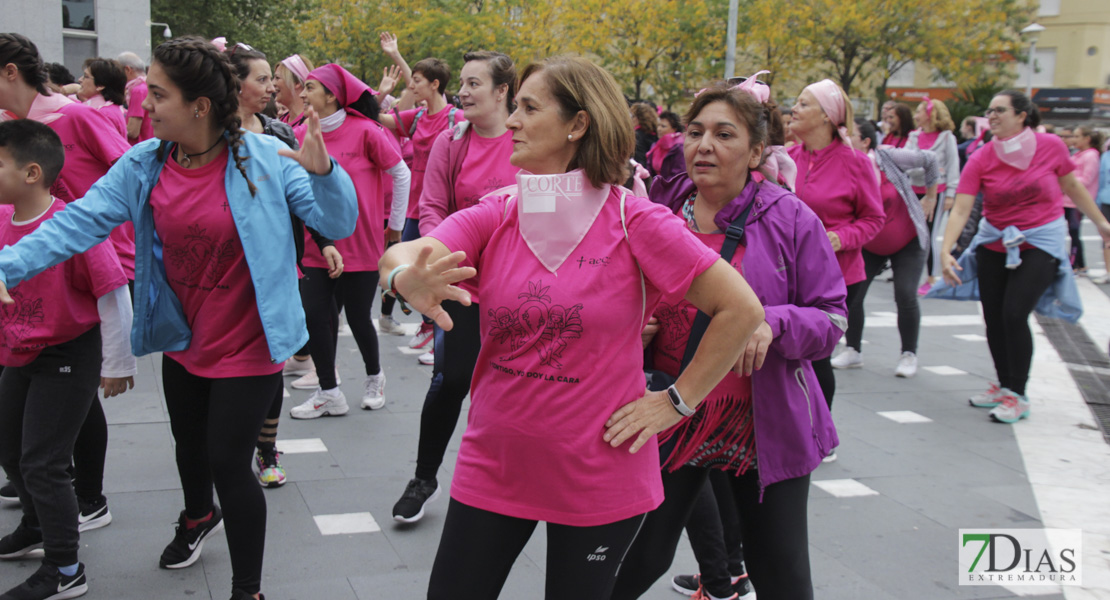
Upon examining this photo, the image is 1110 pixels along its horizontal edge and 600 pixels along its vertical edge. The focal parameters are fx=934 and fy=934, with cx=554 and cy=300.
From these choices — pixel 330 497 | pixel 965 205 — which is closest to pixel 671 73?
pixel 965 205

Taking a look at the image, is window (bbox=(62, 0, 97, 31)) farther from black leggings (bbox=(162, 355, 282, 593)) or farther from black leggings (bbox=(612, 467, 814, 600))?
black leggings (bbox=(612, 467, 814, 600))

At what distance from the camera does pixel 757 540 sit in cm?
281

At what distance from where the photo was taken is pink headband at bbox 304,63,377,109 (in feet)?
17.8

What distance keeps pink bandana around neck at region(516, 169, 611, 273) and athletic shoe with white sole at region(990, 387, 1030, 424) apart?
5.13 meters

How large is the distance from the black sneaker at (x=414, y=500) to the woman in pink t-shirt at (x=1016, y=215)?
154 inches

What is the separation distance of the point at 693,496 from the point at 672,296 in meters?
0.90

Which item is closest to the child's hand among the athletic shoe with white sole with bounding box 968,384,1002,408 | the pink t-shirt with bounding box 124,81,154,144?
the pink t-shirt with bounding box 124,81,154,144

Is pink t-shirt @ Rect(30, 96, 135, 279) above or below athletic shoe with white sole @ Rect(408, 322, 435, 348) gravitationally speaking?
above

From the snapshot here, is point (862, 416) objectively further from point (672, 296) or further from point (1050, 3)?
point (1050, 3)

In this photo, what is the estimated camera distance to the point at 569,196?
225 cm

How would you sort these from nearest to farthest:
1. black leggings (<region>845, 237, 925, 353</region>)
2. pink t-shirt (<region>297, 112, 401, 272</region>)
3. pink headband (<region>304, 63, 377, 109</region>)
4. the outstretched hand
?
the outstretched hand, pink headband (<region>304, 63, 377, 109</region>), pink t-shirt (<region>297, 112, 401, 272</region>), black leggings (<region>845, 237, 925, 353</region>)

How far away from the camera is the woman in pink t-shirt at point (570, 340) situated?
2219mm

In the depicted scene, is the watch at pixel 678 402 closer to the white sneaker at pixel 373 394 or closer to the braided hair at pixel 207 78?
the braided hair at pixel 207 78

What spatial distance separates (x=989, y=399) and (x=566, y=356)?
5.49 metres
